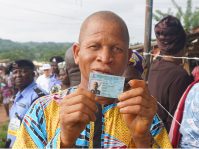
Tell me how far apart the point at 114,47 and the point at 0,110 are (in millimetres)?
12020

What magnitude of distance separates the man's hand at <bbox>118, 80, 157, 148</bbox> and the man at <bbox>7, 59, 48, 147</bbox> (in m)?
2.44

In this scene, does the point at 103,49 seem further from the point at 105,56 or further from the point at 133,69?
the point at 133,69

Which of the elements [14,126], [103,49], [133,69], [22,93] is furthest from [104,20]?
[22,93]

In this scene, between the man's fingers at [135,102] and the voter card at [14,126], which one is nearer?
the man's fingers at [135,102]

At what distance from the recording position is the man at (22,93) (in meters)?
2.85

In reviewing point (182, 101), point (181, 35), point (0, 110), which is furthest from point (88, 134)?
point (0, 110)

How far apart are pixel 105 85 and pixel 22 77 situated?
10.1 feet

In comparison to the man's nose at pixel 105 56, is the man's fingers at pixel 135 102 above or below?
below

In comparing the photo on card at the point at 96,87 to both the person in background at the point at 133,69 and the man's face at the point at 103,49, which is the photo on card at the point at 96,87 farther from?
the person in background at the point at 133,69

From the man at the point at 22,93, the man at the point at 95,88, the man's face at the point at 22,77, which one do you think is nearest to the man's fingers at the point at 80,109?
the man at the point at 95,88

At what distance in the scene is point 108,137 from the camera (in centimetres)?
122

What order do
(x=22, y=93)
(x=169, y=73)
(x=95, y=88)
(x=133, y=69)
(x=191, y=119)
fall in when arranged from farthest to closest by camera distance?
(x=22, y=93)
(x=169, y=73)
(x=133, y=69)
(x=191, y=119)
(x=95, y=88)

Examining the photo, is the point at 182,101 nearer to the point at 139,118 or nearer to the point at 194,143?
the point at 194,143

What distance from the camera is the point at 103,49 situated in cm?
114
